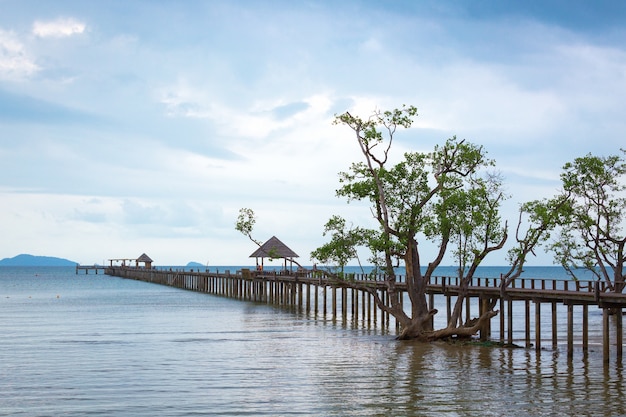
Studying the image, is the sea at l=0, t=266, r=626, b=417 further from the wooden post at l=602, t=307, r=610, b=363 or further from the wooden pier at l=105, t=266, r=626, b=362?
the wooden pier at l=105, t=266, r=626, b=362

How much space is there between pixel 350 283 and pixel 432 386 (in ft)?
39.5

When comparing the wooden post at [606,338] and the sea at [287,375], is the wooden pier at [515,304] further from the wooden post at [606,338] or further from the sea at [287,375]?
the sea at [287,375]

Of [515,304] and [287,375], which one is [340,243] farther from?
[515,304]

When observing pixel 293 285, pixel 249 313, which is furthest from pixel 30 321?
pixel 293 285

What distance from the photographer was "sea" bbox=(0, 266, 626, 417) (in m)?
18.5

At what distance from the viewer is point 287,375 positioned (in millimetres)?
23578

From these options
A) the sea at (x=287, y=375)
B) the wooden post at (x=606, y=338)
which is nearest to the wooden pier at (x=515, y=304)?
the wooden post at (x=606, y=338)

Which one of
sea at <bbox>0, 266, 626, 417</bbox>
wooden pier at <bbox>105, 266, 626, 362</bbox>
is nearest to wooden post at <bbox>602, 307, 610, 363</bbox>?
wooden pier at <bbox>105, 266, 626, 362</bbox>

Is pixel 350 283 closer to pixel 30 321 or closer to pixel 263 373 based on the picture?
pixel 263 373

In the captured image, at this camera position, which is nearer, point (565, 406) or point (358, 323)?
point (565, 406)

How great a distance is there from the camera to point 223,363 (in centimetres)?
2633

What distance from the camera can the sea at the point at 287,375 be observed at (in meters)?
18.5

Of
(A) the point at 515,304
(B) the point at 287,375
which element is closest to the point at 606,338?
(B) the point at 287,375

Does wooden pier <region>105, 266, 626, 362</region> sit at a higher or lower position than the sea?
higher
